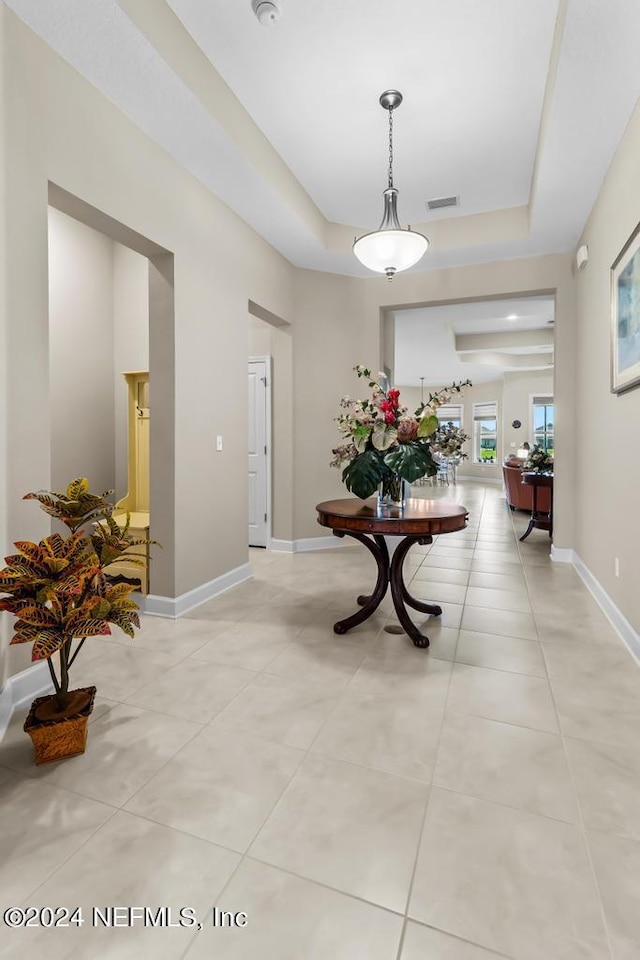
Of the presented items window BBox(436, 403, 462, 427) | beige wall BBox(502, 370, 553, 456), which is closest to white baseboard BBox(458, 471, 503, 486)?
window BBox(436, 403, 462, 427)

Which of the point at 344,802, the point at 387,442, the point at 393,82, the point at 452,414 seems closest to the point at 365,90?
the point at 393,82

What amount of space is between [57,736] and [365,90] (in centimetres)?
367

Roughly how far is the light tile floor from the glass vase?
0.78 m

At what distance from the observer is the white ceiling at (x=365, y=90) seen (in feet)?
7.30

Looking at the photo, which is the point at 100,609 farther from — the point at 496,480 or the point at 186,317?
the point at 496,480

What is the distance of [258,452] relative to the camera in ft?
17.0

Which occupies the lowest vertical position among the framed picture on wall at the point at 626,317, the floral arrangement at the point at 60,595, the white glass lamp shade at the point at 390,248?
the floral arrangement at the point at 60,595

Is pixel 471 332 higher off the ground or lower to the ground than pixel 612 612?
higher

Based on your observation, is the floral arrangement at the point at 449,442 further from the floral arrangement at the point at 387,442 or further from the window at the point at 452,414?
the window at the point at 452,414

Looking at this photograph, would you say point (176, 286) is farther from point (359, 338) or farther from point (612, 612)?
point (612, 612)

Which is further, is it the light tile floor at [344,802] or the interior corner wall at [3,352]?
the interior corner wall at [3,352]

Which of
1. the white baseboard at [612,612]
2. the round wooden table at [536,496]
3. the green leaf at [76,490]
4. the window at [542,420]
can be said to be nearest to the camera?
the green leaf at [76,490]

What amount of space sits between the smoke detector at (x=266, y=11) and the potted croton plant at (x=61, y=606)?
2393 mm

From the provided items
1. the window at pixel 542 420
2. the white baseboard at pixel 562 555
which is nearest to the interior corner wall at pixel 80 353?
the white baseboard at pixel 562 555
